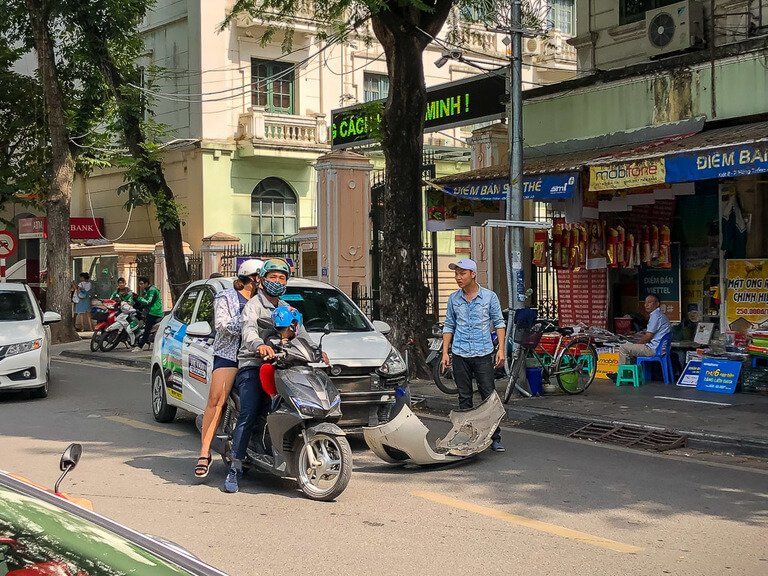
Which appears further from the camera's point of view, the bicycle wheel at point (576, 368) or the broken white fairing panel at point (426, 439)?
the bicycle wheel at point (576, 368)

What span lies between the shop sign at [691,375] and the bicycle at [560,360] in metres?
1.19

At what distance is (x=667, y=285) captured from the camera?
1614cm

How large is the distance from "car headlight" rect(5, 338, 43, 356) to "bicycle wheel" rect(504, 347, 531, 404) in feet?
20.4

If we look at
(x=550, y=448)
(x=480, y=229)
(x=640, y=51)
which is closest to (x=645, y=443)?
(x=550, y=448)

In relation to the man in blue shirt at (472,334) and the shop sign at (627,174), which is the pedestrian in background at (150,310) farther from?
the man in blue shirt at (472,334)

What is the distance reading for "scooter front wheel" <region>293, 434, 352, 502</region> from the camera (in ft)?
24.5

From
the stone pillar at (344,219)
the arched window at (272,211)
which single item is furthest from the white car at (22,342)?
the arched window at (272,211)

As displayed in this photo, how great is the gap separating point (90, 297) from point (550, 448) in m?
23.3

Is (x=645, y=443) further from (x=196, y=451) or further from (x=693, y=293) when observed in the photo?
(x=693, y=293)

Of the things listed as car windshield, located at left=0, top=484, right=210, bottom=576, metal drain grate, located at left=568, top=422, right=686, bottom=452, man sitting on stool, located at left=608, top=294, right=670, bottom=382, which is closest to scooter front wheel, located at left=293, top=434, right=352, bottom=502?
metal drain grate, located at left=568, top=422, right=686, bottom=452

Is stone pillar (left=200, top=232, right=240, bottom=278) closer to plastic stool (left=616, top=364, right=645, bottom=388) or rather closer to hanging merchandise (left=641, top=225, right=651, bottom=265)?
hanging merchandise (left=641, top=225, right=651, bottom=265)

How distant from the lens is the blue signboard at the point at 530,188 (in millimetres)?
14242

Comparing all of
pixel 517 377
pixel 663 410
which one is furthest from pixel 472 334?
pixel 663 410

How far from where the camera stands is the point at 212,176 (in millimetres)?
29328
